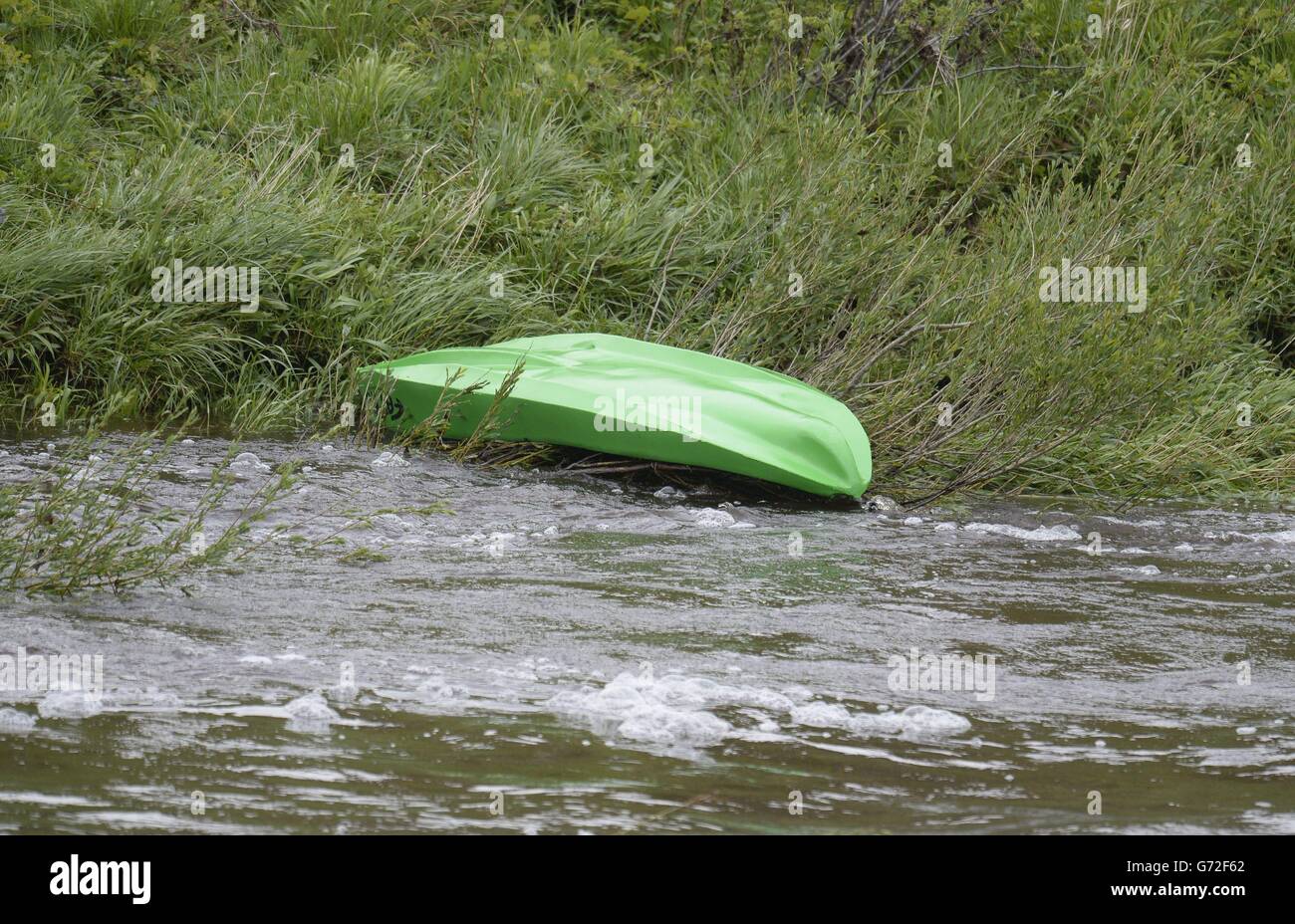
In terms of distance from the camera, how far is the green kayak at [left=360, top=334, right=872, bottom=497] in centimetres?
545

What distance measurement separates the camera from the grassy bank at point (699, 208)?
6320 mm

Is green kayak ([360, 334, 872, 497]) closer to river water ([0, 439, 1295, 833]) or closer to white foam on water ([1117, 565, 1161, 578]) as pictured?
river water ([0, 439, 1295, 833])

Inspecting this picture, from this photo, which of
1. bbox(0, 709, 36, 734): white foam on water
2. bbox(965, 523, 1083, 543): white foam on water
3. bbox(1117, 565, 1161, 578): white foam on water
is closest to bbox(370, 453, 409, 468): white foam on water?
bbox(965, 523, 1083, 543): white foam on water

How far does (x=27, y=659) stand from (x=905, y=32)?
23.0ft

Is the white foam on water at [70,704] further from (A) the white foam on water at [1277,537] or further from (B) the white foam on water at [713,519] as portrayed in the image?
(A) the white foam on water at [1277,537]

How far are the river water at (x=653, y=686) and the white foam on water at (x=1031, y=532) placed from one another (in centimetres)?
14

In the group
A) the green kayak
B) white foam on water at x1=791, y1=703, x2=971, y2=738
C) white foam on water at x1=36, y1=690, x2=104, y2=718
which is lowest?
white foam on water at x1=791, y1=703, x2=971, y2=738

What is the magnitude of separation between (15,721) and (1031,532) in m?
3.56

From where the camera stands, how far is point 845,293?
7.07 m

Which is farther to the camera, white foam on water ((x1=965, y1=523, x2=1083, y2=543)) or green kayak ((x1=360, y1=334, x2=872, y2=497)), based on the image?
green kayak ((x1=360, y1=334, x2=872, y2=497))

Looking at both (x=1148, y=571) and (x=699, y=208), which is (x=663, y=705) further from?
(x=699, y=208)

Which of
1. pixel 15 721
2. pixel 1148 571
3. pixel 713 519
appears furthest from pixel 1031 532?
pixel 15 721

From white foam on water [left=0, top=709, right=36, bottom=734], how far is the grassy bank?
3476 mm

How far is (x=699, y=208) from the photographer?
7617mm
